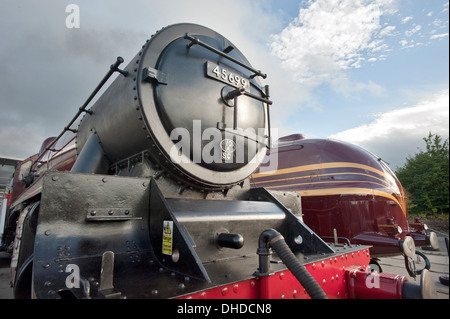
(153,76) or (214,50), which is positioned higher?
(214,50)

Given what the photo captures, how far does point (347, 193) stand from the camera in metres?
4.54

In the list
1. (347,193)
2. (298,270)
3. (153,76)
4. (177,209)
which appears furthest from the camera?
(347,193)

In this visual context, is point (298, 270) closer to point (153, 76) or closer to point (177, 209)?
point (177, 209)

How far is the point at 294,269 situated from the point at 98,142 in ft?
7.29

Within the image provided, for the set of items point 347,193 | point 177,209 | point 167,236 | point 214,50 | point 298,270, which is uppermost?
point 214,50

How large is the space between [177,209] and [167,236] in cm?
29

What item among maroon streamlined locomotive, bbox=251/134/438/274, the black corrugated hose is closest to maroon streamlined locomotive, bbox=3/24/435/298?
the black corrugated hose

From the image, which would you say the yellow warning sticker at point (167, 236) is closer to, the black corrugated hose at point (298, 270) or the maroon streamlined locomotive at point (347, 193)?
the black corrugated hose at point (298, 270)

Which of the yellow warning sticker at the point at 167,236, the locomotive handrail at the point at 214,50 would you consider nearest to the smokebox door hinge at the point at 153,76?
the locomotive handrail at the point at 214,50

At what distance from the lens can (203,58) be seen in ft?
7.50

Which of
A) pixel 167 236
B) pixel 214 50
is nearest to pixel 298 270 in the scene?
pixel 167 236

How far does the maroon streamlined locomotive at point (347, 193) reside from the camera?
4395 mm

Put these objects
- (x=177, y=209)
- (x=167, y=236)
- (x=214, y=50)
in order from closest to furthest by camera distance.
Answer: (x=167, y=236)
(x=177, y=209)
(x=214, y=50)
